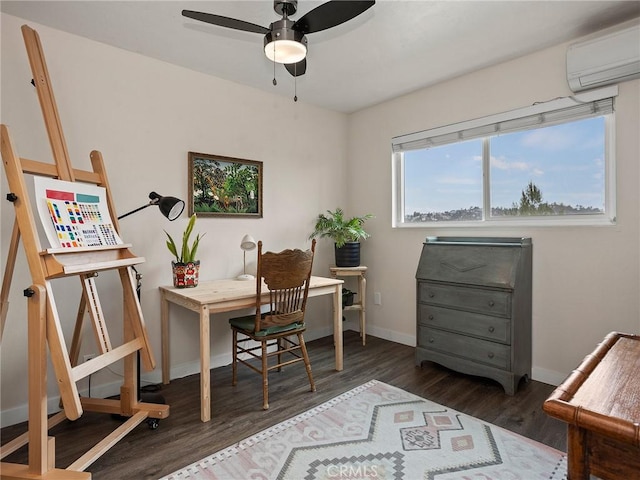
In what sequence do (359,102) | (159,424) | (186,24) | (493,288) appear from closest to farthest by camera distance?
(159,424)
(186,24)
(493,288)
(359,102)

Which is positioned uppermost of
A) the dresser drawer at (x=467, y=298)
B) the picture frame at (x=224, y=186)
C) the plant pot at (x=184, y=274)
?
the picture frame at (x=224, y=186)

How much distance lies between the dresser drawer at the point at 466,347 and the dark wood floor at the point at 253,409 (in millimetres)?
205

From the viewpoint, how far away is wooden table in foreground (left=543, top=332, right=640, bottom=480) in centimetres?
88

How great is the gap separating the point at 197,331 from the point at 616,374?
2758mm

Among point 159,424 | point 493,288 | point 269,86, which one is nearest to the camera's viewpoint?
point 159,424

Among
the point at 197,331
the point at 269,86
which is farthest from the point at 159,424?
the point at 269,86

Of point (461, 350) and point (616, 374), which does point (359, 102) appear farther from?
point (616, 374)

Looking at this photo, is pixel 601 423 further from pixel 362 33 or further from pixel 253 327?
pixel 362 33

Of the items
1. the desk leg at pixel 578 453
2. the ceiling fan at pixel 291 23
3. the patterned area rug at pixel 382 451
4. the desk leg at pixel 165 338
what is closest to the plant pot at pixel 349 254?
the patterned area rug at pixel 382 451

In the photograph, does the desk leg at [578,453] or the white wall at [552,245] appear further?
the white wall at [552,245]

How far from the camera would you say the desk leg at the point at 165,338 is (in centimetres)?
279

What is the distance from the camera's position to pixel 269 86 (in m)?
3.34

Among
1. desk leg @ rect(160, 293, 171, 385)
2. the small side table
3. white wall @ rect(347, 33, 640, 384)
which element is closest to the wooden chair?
desk leg @ rect(160, 293, 171, 385)

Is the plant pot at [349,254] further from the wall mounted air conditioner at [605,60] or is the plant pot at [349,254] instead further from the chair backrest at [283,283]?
the wall mounted air conditioner at [605,60]
